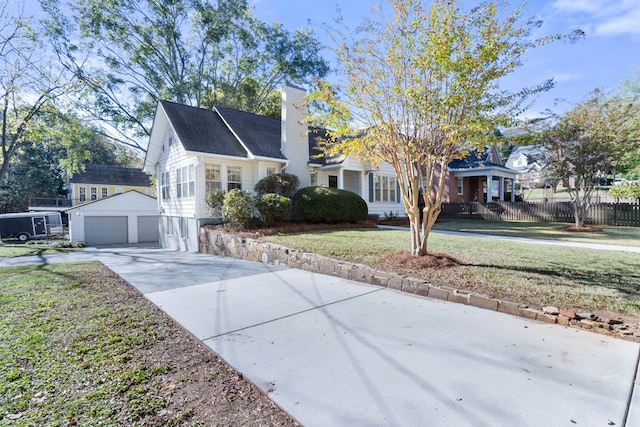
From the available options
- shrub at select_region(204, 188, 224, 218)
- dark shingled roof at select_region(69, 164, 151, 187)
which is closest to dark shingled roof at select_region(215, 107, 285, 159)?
shrub at select_region(204, 188, 224, 218)

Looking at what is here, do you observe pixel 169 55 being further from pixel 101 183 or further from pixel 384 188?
pixel 101 183

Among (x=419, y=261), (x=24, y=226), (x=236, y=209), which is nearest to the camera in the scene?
(x=419, y=261)

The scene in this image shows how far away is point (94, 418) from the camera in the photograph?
224cm

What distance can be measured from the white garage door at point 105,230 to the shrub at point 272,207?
48.8 feet

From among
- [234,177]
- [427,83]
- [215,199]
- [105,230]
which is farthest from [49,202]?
[427,83]

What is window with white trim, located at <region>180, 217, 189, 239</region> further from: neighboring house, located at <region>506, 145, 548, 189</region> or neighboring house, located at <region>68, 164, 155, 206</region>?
neighboring house, located at <region>68, 164, 155, 206</region>

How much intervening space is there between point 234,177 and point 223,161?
856 millimetres

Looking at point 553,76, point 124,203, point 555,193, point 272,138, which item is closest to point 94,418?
point 553,76

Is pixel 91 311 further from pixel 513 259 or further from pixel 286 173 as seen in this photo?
pixel 286 173

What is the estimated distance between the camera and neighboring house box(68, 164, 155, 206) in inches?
1410

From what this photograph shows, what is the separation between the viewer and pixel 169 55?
21031 millimetres

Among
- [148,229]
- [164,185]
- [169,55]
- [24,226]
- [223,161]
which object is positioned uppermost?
[169,55]

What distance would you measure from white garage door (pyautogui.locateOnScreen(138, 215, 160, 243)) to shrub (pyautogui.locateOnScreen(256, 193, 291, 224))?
544 inches

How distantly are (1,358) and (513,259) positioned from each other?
8168 mm
